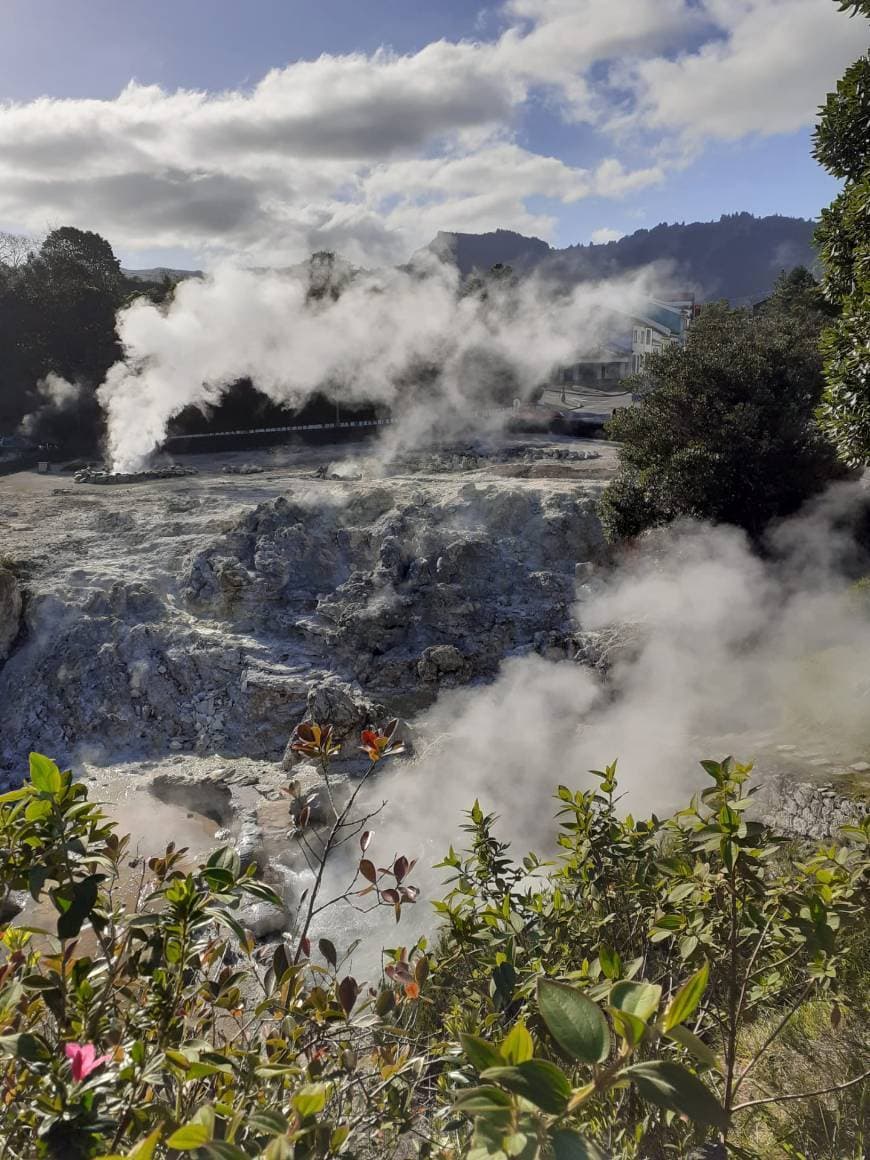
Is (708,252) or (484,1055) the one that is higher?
(708,252)

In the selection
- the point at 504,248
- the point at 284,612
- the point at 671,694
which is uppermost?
the point at 504,248

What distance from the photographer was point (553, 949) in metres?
2.41

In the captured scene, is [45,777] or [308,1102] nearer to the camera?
[308,1102]

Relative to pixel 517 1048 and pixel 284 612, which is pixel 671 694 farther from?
pixel 517 1048

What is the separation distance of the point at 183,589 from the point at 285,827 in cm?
490

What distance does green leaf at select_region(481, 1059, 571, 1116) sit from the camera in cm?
87

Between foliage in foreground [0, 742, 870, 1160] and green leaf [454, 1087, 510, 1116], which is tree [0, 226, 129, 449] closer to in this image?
foliage in foreground [0, 742, 870, 1160]

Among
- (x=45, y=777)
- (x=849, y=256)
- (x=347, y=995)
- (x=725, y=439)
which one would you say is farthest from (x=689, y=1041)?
(x=725, y=439)

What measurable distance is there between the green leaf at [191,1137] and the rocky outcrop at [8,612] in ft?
35.1

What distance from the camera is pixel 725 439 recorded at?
9.55 metres

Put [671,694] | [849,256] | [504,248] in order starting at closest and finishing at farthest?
[849,256], [671,694], [504,248]

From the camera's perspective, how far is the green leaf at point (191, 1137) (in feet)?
2.99

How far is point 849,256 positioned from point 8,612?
34.2 ft

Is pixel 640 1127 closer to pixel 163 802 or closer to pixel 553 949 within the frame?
pixel 553 949
